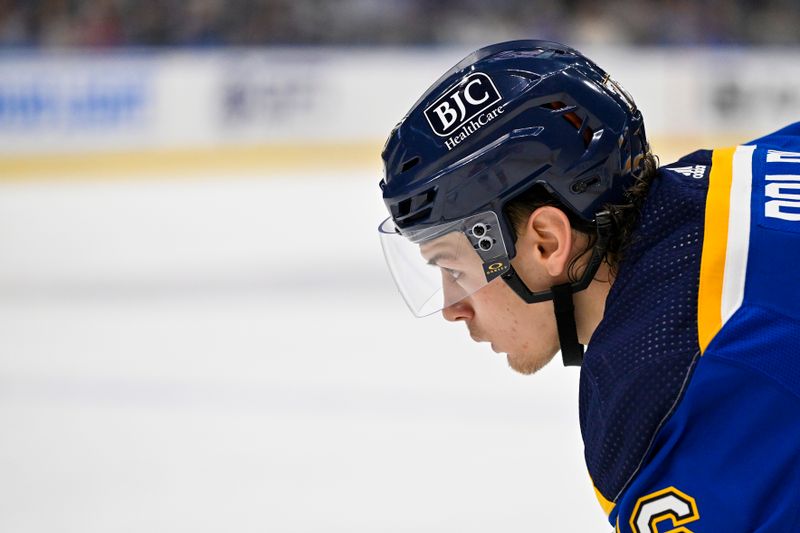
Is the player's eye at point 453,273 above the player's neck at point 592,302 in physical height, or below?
above

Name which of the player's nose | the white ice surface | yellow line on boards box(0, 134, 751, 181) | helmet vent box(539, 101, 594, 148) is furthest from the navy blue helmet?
yellow line on boards box(0, 134, 751, 181)

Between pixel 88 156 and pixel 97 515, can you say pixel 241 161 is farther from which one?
pixel 97 515

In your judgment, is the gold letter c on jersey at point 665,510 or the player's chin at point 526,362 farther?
the player's chin at point 526,362

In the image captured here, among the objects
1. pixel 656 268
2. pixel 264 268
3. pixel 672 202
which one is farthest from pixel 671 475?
pixel 264 268

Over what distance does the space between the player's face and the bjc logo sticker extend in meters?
0.29

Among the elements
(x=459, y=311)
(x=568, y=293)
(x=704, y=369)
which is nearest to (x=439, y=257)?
(x=459, y=311)

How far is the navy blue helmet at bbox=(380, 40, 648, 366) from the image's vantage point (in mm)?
1655

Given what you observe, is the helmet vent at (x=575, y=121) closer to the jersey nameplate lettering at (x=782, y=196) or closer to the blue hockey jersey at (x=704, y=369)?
the blue hockey jersey at (x=704, y=369)

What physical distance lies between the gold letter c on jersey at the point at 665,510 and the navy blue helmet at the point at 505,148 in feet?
1.37

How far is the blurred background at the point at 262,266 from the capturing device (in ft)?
10.8

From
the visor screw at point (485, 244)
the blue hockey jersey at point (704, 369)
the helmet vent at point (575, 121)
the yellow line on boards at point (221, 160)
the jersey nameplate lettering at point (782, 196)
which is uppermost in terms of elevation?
the yellow line on boards at point (221, 160)

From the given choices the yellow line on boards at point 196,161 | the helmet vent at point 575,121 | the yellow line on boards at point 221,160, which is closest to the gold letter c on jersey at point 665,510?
the helmet vent at point 575,121

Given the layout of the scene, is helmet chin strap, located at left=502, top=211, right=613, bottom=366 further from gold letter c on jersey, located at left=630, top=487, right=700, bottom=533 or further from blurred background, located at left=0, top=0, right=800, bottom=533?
blurred background, located at left=0, top=0, right=800, bottom=533

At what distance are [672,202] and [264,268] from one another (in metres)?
5.03
